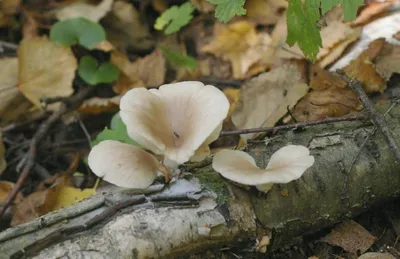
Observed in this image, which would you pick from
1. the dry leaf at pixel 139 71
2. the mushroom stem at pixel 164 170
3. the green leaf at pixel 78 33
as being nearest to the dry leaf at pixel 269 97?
the mushroom stem at pixel 164 170

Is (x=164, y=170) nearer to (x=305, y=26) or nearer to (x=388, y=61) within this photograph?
(x=305, y=26)

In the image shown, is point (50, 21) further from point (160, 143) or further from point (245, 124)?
point (160, 143)

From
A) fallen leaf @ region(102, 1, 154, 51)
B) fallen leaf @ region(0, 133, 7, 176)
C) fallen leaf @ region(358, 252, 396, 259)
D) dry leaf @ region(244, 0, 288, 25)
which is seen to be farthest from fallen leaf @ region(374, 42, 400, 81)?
fallen leaf @ region(0, 133, 7, 176)

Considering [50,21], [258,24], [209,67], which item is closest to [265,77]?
[209,67]

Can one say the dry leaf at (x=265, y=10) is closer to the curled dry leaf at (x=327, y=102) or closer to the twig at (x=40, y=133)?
the curled dry leaf at (x=327, y=102)

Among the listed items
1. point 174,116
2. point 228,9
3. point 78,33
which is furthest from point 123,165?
point 78,33

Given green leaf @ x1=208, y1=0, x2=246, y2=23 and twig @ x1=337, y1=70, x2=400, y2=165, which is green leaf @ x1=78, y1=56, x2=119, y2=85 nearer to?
green leaf @ x1=208, y1=0, x2=246, y2=23

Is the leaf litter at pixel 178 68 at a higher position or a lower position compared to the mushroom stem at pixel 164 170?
lower
